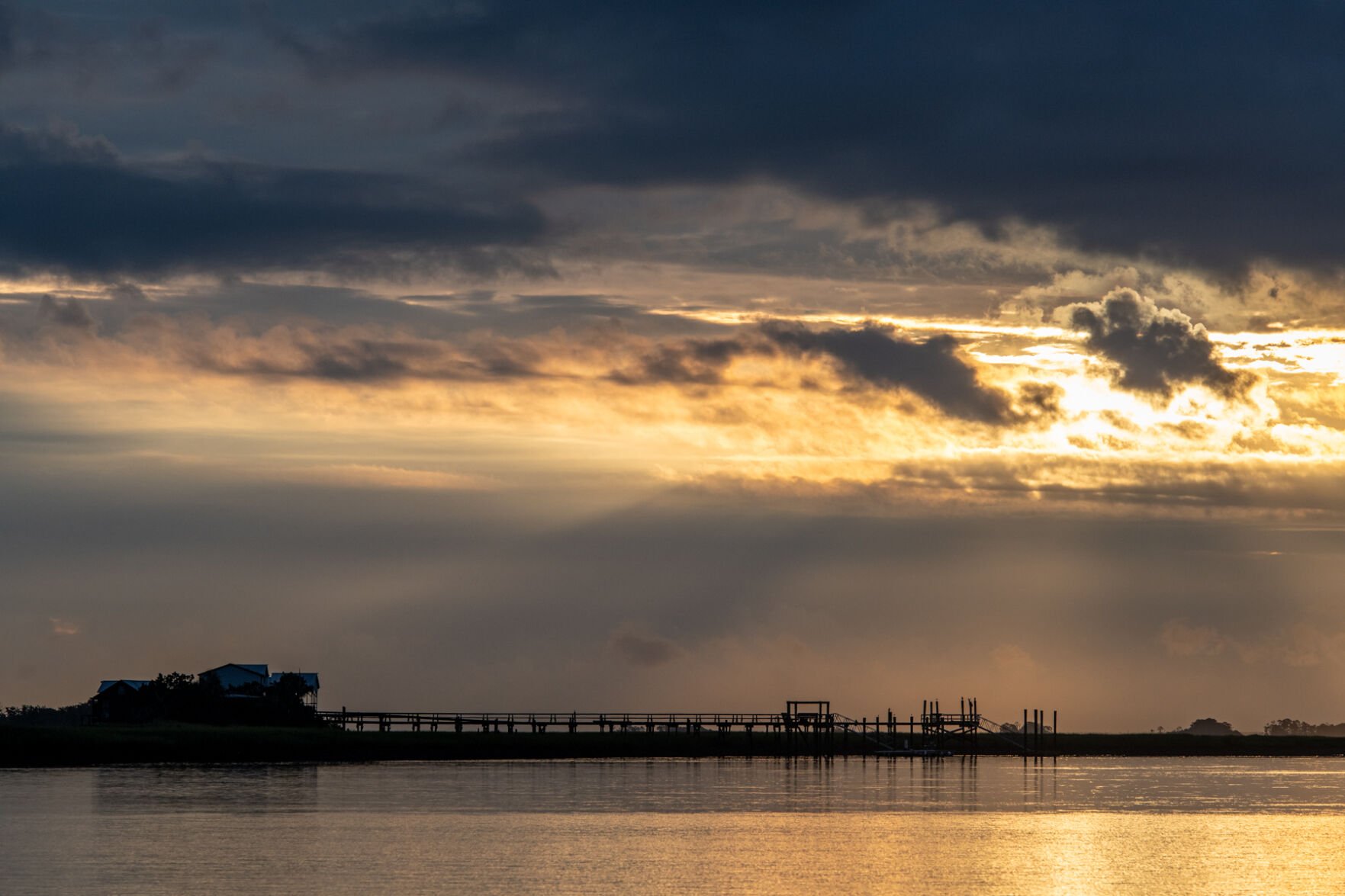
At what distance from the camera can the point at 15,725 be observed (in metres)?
119

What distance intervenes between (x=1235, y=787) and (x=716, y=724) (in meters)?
52.6

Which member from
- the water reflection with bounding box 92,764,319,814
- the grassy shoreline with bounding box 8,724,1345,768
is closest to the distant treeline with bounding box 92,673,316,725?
the grassy shoreline with bounding box 8,724,1345,768

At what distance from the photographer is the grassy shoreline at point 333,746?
376ft

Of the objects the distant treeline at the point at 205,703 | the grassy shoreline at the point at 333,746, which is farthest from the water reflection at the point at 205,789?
the distant treeline at the point at 205,703

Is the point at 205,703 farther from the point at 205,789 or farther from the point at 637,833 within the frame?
the point at 637,833

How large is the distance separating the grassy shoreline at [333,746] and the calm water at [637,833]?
5091mm

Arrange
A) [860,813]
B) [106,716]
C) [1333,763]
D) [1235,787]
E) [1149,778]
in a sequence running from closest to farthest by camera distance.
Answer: [860,813] < [1235,787] < [1149,778] < [106,716] < [1333,763]

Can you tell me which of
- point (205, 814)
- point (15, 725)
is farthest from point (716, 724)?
point (205, 814)

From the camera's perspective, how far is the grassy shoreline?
11462 centimetres

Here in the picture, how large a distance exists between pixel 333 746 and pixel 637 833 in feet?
212

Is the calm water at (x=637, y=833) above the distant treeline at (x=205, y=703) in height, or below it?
below

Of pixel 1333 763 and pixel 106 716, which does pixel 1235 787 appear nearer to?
pixel 1333 763

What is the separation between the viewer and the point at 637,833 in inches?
2660

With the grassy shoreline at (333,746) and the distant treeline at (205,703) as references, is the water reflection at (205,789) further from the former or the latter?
the distant treeline at (205,703)
